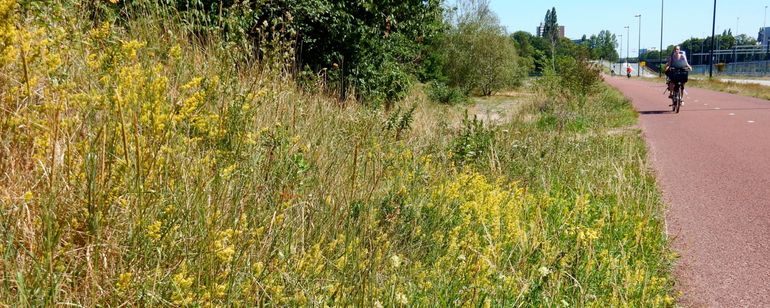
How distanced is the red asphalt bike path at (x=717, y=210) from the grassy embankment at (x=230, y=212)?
0.73ft

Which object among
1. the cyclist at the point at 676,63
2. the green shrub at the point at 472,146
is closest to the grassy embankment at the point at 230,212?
the green shrub at the point at 472,146

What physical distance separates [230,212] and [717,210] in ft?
14.7

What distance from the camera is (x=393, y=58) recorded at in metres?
12.9

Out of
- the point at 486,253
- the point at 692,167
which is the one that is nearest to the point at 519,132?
the point at 692,167

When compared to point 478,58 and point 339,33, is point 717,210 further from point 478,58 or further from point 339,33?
point 478,58

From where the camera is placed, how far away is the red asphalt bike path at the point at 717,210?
3883 millimetres

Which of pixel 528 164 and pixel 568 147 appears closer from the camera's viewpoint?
pixel 528 164

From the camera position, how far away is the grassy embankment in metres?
2.16

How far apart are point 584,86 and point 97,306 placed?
58.6 feet

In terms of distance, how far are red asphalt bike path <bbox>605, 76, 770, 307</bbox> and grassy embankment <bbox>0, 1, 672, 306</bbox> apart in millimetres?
222

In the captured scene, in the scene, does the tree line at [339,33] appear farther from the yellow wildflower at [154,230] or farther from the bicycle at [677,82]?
the bicycle at [677,82]

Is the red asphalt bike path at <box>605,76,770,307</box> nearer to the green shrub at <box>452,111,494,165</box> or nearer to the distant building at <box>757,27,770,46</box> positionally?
the green shrub at <box>452,111,494,165</box>

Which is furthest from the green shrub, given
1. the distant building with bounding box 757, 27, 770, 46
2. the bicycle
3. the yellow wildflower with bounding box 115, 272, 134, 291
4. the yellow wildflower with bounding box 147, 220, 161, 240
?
the distant building with bounding box 757, 27, 770, 46

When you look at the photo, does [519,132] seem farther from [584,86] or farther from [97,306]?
[584,86]
